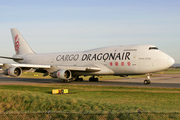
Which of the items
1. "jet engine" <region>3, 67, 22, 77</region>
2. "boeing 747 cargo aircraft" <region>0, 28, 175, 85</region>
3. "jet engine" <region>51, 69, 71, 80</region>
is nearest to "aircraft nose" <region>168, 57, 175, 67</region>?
"boeing 747 cargo aircraft" <region>0, 28, 175, 85</region>

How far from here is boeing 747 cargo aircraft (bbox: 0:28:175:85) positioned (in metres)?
29.6

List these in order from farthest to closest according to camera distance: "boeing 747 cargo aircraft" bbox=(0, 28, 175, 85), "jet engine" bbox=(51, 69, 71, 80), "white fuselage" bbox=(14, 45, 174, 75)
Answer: "jet engine" bbox=(51, 69, 71, 80) → "boeing 747 cargo aircraft" bbox=(0, 28, 175, 85) → "white fuselage" bbox=(14, 45, 174, 75)

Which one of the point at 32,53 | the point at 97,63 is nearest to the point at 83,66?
the point at 97,63

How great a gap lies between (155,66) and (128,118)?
19793 mm

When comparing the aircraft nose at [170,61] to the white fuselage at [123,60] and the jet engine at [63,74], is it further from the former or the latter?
the jet engine at [63,74]

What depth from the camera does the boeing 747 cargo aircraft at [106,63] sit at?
29642 mm

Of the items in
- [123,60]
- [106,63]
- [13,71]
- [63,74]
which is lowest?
[63,74]

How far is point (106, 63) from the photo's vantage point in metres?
33.5

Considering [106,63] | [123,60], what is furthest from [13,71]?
[123,60]

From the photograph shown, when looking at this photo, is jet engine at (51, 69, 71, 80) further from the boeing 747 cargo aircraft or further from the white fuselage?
the white fuselage

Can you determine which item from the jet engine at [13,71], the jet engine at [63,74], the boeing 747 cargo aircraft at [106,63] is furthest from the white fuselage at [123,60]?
the jet engine at [13,71]

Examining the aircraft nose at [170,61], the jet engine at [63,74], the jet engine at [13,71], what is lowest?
the jet engine at [63,74]

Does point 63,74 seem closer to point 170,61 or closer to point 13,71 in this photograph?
point 13,71

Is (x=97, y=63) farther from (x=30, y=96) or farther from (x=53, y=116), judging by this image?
(x=53, y=116)
